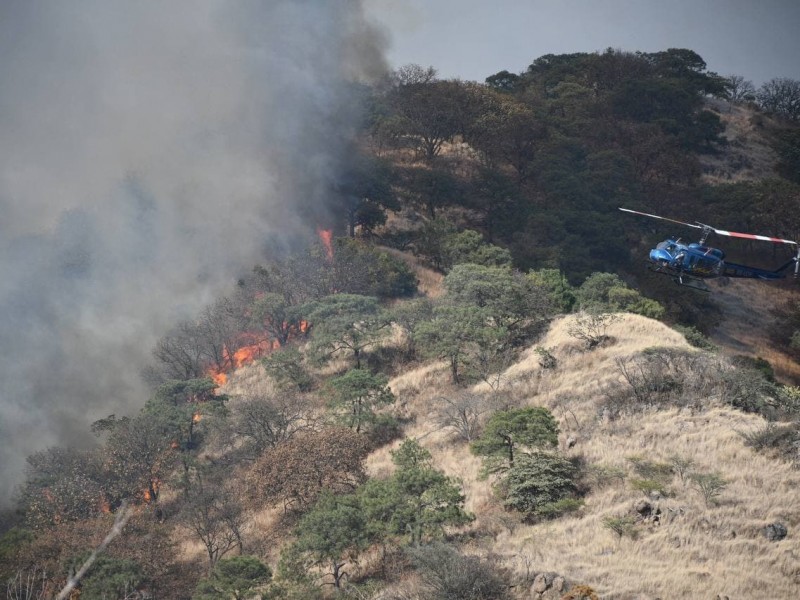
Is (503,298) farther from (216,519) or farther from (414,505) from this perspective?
(414,505)

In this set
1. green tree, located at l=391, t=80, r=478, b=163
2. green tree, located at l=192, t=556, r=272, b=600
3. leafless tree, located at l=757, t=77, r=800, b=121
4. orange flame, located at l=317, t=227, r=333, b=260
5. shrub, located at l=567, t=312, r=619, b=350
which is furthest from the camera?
leafless tree, located at l=757, t=77, r=800, b=121

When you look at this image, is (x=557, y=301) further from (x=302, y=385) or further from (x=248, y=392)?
(x=248, y=392)

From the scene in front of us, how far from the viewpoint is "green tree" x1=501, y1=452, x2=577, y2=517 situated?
34.2 m

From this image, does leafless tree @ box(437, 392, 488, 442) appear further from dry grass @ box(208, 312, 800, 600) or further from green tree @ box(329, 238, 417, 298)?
green tree @ box(329, 238, 417, 298)

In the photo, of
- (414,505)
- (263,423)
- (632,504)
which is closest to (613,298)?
(263,423)

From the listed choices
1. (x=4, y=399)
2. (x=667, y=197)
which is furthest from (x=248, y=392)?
(x=667, y=197)

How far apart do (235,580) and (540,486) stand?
45.2ft

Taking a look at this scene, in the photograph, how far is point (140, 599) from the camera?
36.5 m

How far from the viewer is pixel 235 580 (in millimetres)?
33500

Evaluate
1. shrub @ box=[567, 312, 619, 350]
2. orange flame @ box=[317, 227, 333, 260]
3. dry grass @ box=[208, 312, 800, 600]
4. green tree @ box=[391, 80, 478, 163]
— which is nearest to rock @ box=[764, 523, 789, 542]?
dry grass @ box=[208, 312, 800, 600]

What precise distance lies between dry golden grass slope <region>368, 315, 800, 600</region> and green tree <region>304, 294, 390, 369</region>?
530 inches

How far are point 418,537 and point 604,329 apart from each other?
25.2 m

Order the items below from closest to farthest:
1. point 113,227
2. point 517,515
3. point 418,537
Answer: point 418,537, point 517,515, point 113,227

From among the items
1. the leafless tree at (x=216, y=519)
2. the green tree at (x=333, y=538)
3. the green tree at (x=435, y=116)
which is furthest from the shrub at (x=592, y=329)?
the green tree at (x=435, y=116)
